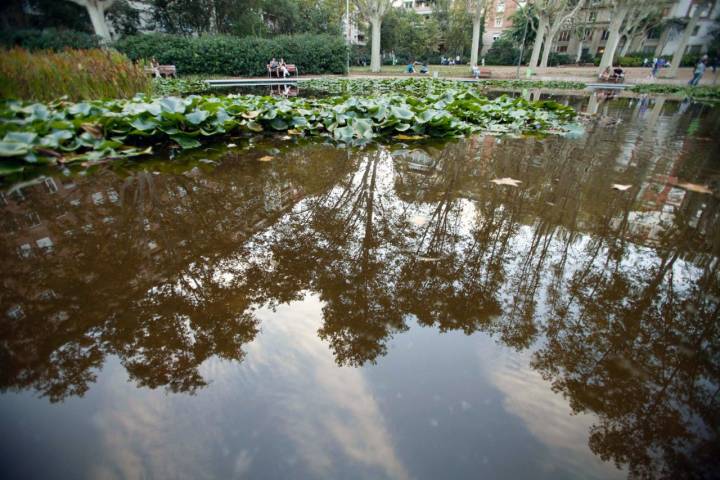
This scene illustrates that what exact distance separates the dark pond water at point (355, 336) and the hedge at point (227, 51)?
16.6 meters

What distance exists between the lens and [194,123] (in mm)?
3475

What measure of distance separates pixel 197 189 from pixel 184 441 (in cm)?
193

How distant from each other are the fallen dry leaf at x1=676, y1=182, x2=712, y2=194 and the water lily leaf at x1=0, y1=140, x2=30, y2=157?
16.7 feet

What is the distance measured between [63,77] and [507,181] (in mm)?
5805

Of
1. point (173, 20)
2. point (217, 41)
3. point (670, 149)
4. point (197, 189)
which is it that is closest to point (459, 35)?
point (173, 20)

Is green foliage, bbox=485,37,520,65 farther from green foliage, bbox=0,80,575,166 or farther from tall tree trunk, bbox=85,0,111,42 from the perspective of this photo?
green foliage, bbox=0,80,575,166

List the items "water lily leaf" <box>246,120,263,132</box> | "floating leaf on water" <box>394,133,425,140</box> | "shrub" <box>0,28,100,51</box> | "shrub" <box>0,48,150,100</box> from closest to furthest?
"water lily leaf" <box>246,120,263,132</box>, "floating leaf on water" <box>394,133,425,140</box>, "shrub" <box>0,48,150,100</box>, "shrub" <box>0,28,100,51</box>

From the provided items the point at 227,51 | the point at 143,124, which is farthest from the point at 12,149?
the point at 227,51

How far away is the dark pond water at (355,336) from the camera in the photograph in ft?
2.76

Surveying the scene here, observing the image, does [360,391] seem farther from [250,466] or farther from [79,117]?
[79,117]

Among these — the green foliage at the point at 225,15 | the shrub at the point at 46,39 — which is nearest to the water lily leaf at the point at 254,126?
the shrub at the point at 46,39

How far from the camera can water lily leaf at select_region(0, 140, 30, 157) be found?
102 inches

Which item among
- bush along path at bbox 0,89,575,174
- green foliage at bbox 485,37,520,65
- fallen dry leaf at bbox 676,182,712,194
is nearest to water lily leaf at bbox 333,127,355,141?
bush along path at bbox 0,89,575,174

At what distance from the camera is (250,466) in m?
0.80
